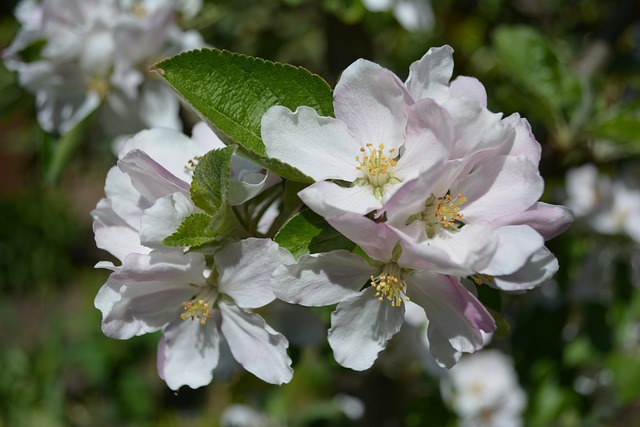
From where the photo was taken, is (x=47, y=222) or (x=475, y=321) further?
(x=47, y=222)

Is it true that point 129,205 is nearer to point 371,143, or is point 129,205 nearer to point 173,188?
point 173,188

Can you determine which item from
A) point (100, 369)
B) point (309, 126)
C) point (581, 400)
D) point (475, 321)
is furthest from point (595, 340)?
point (100, 369)

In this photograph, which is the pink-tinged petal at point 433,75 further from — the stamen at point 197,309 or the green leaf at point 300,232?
the stamen at point 197,309

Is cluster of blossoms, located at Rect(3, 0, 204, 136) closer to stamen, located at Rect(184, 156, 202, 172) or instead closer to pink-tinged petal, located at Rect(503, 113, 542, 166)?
stamen, located at Rect(184, 156, 202, 172)

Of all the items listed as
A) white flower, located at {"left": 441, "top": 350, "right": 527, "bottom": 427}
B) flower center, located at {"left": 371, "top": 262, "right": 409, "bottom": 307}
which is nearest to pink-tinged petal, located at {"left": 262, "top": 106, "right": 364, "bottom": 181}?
flower center, located at {"left": 371, "top": 262, "right": 409, "bottom": 307}

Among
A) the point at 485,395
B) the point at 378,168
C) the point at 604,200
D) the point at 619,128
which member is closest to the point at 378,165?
the point at 378,168

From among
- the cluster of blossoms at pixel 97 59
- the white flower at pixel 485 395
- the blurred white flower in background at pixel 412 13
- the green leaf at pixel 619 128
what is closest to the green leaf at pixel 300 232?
the cluster of blossoms at pixel 97 59
